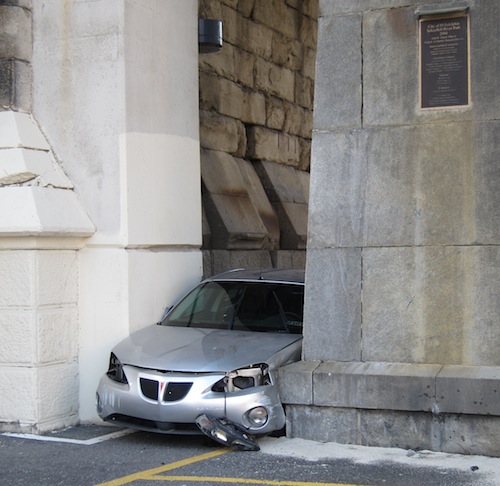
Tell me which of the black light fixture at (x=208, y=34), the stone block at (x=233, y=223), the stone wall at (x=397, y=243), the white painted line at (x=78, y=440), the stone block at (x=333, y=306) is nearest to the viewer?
the stone wall at (x=397, y=243)

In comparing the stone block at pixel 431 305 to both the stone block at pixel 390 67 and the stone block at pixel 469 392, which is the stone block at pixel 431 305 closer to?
the stone block at pixel 469 392

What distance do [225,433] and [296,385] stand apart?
30.6 inches

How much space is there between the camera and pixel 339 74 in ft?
27.9

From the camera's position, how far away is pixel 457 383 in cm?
762

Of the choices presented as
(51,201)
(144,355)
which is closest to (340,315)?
(144,355)

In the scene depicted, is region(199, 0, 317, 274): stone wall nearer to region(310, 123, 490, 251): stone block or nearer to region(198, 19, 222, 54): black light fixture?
region(198, 19, 222, 54): black light fixture

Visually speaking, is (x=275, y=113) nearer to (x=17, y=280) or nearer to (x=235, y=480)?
(x=17, y=280)

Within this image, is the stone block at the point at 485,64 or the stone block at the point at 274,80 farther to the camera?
the stone block at the point at 274,80

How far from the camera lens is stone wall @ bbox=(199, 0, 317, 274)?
12.7m

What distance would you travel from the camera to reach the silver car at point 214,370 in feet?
26.4

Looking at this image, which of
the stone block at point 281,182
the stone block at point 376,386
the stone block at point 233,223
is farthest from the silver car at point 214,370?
the stone block at point 281,182

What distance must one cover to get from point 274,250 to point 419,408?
6.33 metres

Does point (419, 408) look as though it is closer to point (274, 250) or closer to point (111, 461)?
point (111, 461)

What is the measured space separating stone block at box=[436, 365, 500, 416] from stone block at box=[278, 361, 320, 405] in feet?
3.64
